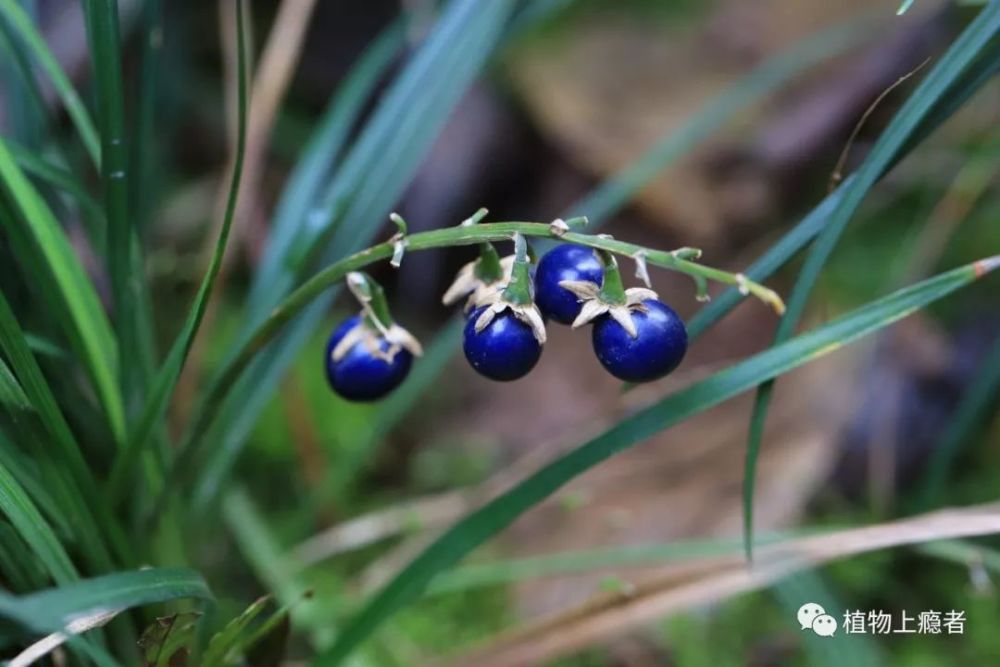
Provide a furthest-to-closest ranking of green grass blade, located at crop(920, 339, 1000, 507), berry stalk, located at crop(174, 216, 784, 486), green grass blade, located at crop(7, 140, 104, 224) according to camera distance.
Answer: green grass blade, located at crop(920, 339, 1000, 507) < green grass blade, located at crop(7, 140, 104, 224) < berry stalk, located at crop(174, 216, 784, 486)

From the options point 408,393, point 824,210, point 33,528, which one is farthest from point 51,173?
point 824,210

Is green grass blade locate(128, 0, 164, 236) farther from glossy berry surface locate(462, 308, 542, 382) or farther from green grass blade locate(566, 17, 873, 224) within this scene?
green grass blade locate(566, 17, 873, 224)

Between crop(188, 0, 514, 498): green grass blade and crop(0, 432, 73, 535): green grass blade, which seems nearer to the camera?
crop(0, 432, 73, 535): green grass blade

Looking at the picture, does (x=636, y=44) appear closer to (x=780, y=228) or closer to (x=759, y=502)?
(x=780, y=228)

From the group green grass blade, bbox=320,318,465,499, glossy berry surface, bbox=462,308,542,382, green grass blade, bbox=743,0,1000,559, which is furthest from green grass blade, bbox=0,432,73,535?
green grass blade, bbox=743,0,1000,559

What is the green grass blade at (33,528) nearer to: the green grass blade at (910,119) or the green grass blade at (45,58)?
the green grass blade at (45,58)

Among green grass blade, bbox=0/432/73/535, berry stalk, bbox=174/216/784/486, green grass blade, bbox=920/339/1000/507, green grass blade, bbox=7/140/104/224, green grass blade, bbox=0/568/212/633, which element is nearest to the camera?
green grass blade, bbox=0/568/212/633
